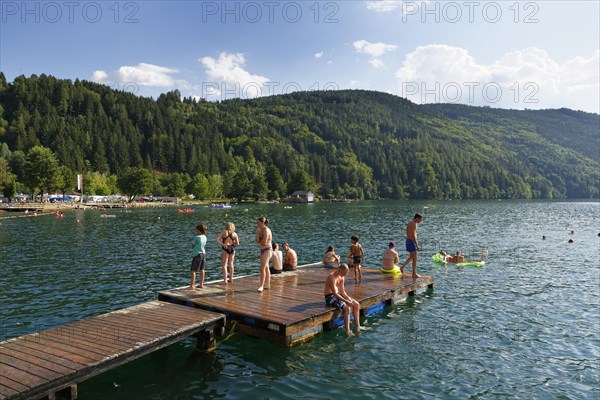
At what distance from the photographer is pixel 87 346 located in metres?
11.1

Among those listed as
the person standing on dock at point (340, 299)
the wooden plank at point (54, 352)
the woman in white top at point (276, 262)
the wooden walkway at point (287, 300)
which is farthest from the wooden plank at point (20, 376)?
the woman in white top at point (276, 262)

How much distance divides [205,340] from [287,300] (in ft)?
12.9

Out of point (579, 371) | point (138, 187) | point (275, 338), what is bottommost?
point (579, 371)

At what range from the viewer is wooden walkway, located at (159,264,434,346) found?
14244mm

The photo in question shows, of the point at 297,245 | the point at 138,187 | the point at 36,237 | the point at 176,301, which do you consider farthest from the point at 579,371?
the point at 138,187

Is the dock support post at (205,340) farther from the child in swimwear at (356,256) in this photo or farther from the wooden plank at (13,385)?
the child in swimwear at (356,256)

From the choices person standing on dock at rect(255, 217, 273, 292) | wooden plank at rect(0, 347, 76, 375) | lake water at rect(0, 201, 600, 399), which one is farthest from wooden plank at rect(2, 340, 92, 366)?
person standing on dock at rect(255, 217, 273, 292)

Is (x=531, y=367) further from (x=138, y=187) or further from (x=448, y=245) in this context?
(x=138, y=187)

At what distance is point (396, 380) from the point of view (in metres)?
12.2

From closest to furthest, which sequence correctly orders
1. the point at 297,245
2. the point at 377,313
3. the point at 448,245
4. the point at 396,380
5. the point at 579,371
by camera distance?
the point at 396,380
the point at 579,371
the point at 377,313
the point at 297,245
the point at 448,245

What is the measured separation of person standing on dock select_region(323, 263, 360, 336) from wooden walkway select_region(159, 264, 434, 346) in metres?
0.30

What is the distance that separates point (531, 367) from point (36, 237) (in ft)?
165

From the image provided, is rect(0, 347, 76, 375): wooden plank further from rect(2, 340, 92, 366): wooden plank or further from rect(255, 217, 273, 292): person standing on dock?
rect(255, 217, 273, 292): person standing on dock

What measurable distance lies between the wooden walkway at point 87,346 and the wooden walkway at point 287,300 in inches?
44.9
